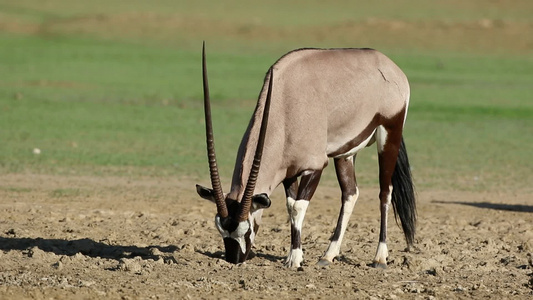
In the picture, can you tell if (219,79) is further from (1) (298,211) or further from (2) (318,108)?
(1) (298,211)

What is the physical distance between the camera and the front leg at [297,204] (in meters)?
8.28

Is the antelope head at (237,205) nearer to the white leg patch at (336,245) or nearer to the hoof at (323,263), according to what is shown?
the hoof at (323,263)

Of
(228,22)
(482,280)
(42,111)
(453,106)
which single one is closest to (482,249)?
(482,280)

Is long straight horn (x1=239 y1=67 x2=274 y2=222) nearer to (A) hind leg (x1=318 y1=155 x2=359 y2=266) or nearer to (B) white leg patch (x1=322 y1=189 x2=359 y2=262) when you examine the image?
(B) white leg patch (x1=322 y1=189 x2=359 y2=262)

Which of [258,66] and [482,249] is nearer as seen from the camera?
[482,249]

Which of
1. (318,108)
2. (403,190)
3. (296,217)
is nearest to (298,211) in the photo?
(296,217)

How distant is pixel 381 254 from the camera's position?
8953 mm

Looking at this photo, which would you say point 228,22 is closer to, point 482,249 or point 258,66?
point 258,66

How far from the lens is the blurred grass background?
1608cm

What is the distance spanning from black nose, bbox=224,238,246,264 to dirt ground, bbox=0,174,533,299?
0.47 feet

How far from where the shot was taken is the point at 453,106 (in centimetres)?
2523

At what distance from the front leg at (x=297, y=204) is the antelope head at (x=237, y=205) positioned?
1.95ft

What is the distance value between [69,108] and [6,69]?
35.2 ft

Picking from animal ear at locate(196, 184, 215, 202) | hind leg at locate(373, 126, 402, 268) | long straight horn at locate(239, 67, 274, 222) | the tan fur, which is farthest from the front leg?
hind leg at locate(373, 126, 402, 268)
